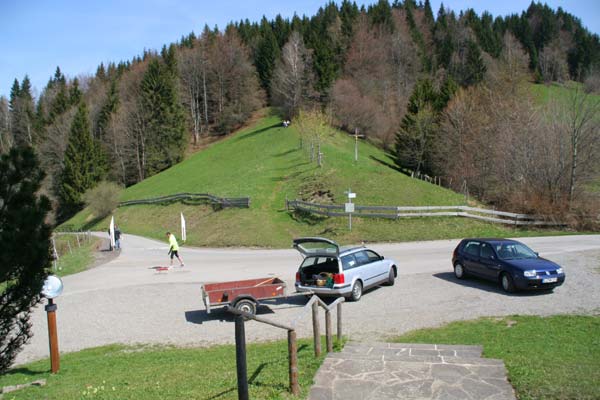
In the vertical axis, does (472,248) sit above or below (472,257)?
above

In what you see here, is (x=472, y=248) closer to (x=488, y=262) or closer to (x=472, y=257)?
(x=472, y=257)

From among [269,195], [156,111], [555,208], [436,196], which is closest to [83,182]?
[156,111]

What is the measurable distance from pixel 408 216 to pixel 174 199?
26.7 meters

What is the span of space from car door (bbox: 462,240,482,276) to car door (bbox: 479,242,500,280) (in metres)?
0.16

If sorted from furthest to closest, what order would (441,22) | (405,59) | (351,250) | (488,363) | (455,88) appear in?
(441,22) < (405,59) < (455,88) < (351,250) < (488,363)

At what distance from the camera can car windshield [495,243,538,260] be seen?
52.0 feet

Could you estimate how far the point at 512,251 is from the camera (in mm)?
16078

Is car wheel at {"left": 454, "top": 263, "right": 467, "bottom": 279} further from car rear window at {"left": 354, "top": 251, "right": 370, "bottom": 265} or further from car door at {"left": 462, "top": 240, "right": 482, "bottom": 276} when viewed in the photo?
car rear window at {"left": 354, "top": 251, "right": 370, "bottom": 265}

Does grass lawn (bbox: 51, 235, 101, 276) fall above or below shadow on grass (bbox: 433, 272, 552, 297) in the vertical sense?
above

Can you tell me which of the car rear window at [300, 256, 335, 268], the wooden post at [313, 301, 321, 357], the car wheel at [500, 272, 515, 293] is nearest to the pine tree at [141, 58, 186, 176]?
the car rear window at [300, 256, 335, 268]

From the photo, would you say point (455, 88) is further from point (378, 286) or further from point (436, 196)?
point (378, 286)

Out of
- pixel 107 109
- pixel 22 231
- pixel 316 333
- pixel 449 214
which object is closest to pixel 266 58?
pixel 107 109

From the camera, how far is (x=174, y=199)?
49.2 meters

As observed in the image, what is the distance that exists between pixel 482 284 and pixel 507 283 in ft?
5.48
